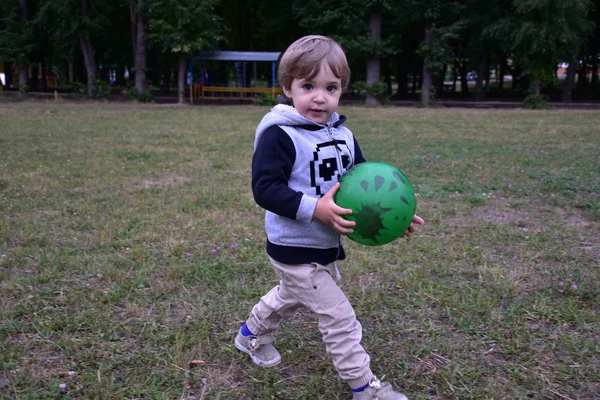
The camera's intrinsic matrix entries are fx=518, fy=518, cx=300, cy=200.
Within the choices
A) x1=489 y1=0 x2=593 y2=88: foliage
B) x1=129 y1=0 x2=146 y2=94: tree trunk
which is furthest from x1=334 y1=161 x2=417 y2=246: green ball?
x1=129 y1=0 x2=146 y2=94: tree trunk

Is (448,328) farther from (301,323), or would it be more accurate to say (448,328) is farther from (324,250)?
(324,250)

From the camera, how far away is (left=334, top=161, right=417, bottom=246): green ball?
8.17 feet

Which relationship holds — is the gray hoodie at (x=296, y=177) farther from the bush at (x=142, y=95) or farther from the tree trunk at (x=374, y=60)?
the bush at (x=142, y=95)

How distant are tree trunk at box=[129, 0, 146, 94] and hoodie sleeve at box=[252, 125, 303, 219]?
27.6m

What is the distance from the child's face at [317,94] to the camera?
98.6 inches

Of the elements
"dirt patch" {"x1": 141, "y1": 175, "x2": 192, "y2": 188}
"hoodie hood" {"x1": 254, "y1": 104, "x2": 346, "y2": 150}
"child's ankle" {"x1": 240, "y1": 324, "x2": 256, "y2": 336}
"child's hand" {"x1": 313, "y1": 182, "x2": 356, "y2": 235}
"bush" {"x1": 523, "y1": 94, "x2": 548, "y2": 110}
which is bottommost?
"child's ankle" {"x1": 240, "y1": 324, "x2": 256, "y2": 336}

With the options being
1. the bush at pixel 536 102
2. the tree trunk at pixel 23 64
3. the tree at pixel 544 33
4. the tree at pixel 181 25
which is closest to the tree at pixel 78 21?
the tree trunk at pixel 23 64

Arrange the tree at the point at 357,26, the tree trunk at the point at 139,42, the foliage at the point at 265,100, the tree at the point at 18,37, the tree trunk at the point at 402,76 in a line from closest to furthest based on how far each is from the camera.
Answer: the tree at the point at 357,26 < the tree trunk at the point at 139,42 < the foliage at the point at 265,100 < the tree at the point at 18,37 < the tree trunk at the point at 402,76

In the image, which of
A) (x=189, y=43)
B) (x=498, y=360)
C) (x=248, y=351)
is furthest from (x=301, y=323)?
(x=189, y=43)

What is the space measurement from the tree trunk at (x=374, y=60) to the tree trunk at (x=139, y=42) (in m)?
12.0

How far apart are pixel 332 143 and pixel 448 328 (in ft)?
5.34

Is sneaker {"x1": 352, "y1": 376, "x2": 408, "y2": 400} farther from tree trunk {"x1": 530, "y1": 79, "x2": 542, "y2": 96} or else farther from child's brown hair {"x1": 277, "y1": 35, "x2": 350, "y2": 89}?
tree trunk {"x1": 530, "y1": 79, "x2": 542, "y2": 96}

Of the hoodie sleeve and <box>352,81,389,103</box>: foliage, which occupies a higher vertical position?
<box>352,81,389,103</box>: foliage

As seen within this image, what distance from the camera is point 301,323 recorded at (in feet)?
11.7
